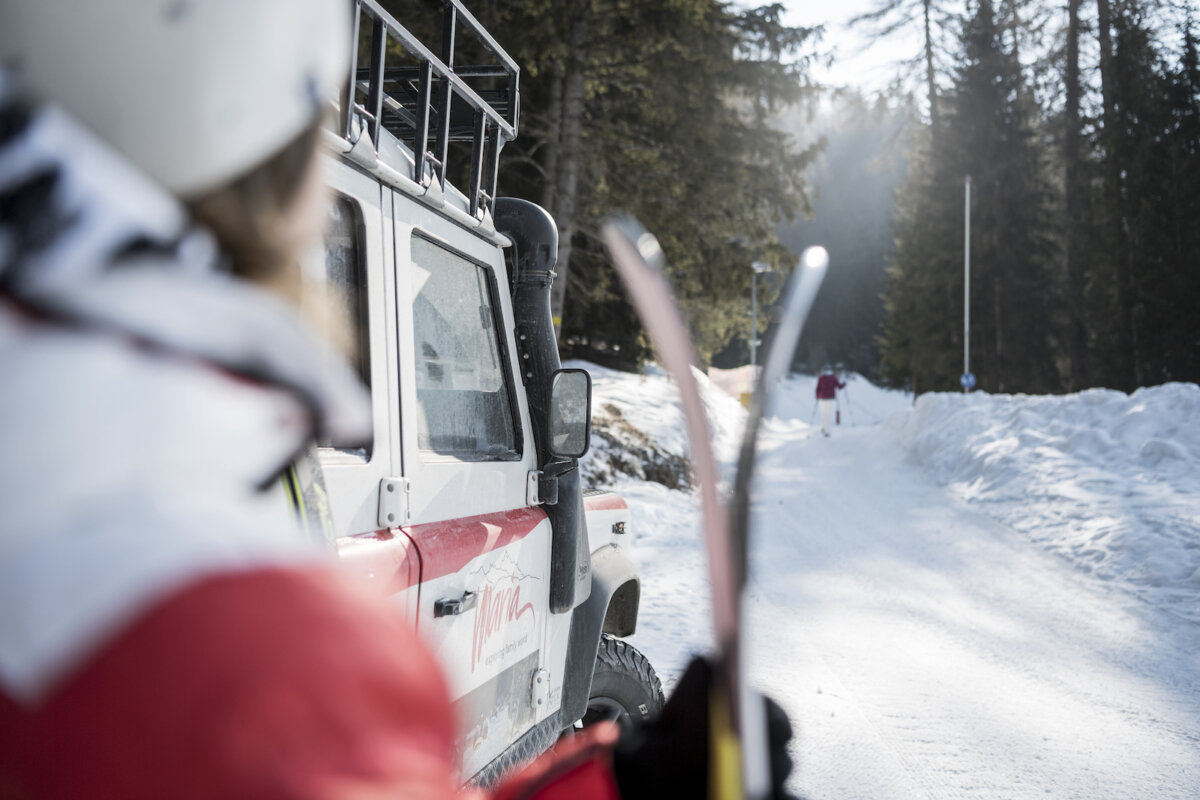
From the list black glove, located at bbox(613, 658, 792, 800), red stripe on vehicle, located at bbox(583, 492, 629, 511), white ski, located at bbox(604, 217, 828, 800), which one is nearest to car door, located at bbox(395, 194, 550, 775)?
red stripe on vehicle, located at bbox(583, 492, 629, 511)

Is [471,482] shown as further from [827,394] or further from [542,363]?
[827,394]

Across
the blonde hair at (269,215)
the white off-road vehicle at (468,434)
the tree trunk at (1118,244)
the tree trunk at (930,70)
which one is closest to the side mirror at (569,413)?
the white off-road vehicle at (468,434)

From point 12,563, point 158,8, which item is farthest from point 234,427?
point 158,8

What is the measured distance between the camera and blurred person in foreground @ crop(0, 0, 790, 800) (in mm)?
475

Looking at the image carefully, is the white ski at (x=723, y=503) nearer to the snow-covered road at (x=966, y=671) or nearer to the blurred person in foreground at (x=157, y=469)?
the blurred person in foreground at (x=157, y=469)

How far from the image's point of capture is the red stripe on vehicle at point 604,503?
3318 millimetres

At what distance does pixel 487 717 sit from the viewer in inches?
93.9

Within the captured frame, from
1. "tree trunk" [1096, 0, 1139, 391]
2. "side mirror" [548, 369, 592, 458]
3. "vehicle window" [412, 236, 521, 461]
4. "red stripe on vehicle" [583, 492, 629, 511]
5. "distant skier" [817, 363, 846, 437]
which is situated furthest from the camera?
"tree trunk" [1096, 0, 1139, 391]

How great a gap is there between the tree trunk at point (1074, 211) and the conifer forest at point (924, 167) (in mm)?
72

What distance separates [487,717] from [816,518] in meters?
8.08

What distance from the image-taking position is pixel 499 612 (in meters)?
2.40

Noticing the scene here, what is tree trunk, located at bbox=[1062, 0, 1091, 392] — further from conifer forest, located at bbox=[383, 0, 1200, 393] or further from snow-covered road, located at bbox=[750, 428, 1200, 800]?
snow-covered road, located at bbox=[750, 428, 1200, 800]

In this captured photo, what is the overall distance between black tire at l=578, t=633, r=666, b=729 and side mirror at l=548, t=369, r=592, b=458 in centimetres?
98

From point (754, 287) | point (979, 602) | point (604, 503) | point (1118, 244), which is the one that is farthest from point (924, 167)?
point (604, 503)
